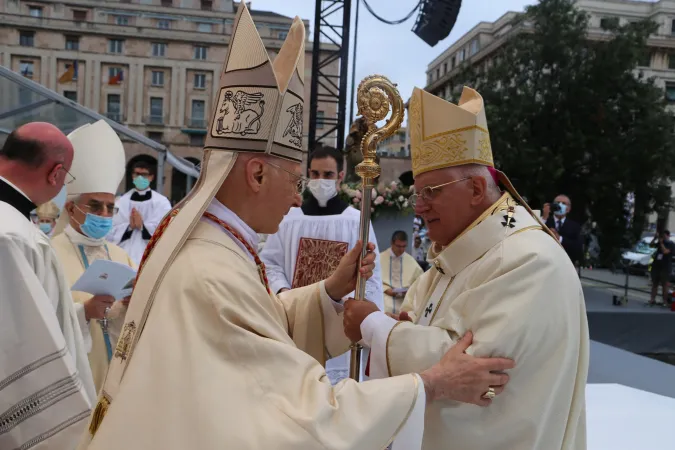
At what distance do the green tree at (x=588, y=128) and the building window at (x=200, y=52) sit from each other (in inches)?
1457

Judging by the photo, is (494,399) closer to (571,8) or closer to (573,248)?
(573,248)

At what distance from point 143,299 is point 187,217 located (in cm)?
26

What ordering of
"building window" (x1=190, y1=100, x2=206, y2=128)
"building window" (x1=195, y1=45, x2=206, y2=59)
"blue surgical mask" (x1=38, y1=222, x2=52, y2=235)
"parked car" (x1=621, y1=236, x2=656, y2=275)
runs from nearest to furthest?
"blue surgical mask" (x1=38, y1=222, x2=52, y2=235) → "parked car" (x1=621, y1=236, x2=656, y2=275) → "building window" (x1=195, y1=45, x2=206, y2=59) → "building window" (x1=190, y1=100, x2=206, y2=128)

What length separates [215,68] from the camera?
48062 millimetres

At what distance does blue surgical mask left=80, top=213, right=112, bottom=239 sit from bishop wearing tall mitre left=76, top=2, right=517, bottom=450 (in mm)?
2343

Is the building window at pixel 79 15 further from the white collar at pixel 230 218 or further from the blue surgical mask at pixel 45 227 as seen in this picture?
the white collar at pixel 230 218

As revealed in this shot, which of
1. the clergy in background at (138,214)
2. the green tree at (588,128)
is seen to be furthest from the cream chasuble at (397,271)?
the green tree at (588,128)

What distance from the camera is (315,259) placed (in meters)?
4.12

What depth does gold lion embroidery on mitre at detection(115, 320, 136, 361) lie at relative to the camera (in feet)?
5.31

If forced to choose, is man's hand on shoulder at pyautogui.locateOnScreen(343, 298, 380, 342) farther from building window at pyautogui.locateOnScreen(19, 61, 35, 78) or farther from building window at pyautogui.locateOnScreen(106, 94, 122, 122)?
building window at pyautogui.locateOnScreen(19, 61, 35, 78)

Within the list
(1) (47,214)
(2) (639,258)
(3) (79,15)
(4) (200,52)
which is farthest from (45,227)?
(3) (79,15)

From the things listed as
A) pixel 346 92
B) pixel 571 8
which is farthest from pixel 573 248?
pixel 571 8

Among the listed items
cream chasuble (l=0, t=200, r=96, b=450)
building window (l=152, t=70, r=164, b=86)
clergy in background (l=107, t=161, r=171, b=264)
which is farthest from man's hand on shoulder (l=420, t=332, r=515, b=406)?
building window (l=152, t=70, r=164, b=86)

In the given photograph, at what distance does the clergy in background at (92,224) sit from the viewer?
3686 millimetres
